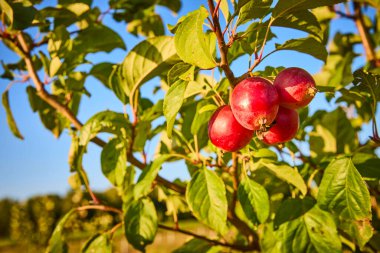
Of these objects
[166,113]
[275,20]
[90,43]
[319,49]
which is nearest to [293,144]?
[319,49]

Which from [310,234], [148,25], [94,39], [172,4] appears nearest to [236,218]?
[310,234]

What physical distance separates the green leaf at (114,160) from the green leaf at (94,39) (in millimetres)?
603

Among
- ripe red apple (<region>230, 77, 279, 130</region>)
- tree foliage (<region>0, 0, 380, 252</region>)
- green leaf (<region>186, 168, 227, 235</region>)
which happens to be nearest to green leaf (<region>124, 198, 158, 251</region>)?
tree foliage (<region>0, 0, 380, 252</region>)

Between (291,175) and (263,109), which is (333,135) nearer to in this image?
(291,175)

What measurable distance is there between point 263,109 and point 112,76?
0.97m

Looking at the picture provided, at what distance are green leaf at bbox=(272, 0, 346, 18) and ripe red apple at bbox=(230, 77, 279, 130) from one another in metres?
0.24

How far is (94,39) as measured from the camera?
1732 millimetres

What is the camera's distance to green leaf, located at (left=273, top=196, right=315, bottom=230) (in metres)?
1.21

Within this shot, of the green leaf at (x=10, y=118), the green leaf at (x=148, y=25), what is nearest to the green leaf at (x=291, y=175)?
the green leaf at (x=148, y=25)

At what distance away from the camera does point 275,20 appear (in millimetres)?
936

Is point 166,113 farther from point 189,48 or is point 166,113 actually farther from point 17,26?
point 17,26

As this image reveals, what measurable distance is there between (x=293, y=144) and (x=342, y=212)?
1.50 ft

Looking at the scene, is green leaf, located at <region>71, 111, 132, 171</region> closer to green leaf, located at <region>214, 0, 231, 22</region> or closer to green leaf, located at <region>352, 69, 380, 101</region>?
green leaf, located at <region>214, 0, 231, 22</region>

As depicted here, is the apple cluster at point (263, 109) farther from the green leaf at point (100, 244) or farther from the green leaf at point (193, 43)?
the green leaf at point (100, 244)
